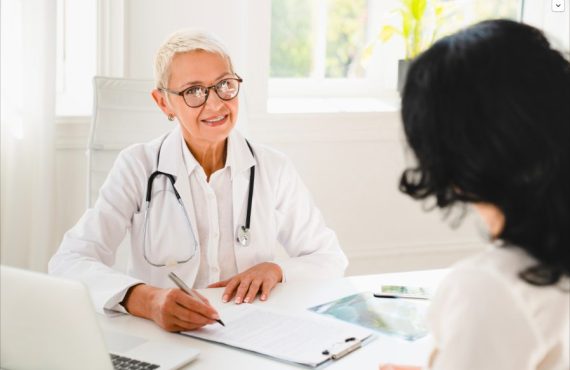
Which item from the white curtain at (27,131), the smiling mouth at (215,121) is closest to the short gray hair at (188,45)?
the smiling mouth at (215,121)

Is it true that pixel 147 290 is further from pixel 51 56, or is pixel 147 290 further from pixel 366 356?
pixel 51 56

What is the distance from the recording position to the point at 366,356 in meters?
1.51

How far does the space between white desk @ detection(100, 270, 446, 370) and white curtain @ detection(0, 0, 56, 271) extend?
4.17 ft

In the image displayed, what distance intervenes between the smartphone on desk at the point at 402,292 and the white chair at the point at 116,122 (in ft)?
2.71

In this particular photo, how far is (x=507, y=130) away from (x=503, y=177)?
2.1 inches

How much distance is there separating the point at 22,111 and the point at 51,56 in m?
0.21

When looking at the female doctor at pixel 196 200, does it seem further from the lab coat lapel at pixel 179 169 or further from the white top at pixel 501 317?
the white top at pixel 501 317

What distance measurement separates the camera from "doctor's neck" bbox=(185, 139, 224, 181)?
2137mm

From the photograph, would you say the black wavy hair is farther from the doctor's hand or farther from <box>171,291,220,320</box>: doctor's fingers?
the doctor's hand

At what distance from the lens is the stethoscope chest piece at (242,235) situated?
208 centimetres

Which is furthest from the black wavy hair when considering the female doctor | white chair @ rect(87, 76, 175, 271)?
white chair @ rect(87, 76, 175, 271)

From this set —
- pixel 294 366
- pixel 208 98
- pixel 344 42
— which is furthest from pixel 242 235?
pixel 344 42

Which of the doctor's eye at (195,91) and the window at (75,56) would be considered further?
the window at (75,56)

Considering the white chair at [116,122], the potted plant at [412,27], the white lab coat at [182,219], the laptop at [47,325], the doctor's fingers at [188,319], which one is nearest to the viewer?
the laptop at [47,325]
